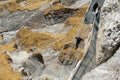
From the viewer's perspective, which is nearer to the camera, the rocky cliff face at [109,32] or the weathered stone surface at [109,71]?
the weathered stone surface at [109,71]

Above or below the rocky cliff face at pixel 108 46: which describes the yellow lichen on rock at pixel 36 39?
below

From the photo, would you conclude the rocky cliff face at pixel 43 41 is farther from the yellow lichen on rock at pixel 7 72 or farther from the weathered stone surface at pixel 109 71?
the weathered stone surface at pixel 109 71

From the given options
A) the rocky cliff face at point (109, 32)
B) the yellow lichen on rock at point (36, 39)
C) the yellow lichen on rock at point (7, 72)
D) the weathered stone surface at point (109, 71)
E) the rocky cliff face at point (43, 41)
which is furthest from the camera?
the yellow lichen on rock at point (36, 39)

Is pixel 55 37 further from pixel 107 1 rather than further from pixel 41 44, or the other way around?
pixel 107 1

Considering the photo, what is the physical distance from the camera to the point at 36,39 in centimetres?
5441

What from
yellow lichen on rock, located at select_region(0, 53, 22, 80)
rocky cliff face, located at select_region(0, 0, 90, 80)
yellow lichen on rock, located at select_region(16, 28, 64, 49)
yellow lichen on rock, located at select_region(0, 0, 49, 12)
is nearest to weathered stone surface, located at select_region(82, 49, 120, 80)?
rocky cliff face, located at select_region(0, 0, 90, 80)

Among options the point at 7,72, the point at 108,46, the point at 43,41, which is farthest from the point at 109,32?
the point at 43,41

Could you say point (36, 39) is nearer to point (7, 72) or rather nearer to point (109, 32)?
point (7, 72)

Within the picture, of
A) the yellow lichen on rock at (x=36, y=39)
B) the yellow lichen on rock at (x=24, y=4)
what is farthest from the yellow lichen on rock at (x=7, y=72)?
the yellow lichen on rock at (x=24, y=4)

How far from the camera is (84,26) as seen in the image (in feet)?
161

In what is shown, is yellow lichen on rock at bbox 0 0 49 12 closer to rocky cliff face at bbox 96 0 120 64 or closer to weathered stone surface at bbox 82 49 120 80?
rocky cliff face at bbox 96 0 120 64

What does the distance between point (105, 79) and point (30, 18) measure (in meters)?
43.6

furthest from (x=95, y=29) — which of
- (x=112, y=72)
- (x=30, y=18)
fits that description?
(x=30, y=18)

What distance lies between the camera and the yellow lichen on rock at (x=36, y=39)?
174 ft
